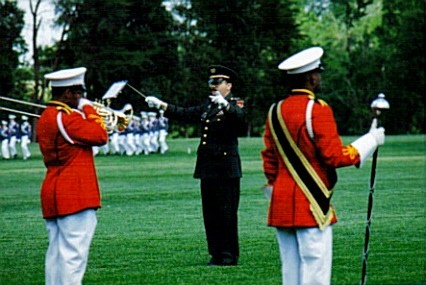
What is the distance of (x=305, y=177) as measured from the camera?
7555 mm

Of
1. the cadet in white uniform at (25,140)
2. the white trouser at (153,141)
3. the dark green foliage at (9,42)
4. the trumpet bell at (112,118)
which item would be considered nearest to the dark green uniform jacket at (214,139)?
the trumpet bell at (112,118)

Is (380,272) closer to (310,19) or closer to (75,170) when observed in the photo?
(75,170)

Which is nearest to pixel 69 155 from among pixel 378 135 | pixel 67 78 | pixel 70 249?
pixel 67 78

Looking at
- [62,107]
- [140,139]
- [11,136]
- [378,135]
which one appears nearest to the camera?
[378,135]

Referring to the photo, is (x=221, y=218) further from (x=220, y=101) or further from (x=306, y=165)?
(x=306, y=165)

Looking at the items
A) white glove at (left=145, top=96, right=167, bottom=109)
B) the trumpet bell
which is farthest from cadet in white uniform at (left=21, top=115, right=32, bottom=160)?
the trumpet bell

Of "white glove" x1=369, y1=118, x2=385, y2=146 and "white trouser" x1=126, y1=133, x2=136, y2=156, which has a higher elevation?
"white glove" x1=369, y1=118, x2=385, y2=146

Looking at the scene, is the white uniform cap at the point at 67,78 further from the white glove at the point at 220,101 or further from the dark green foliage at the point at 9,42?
the dark green foliage at the point at 9,42

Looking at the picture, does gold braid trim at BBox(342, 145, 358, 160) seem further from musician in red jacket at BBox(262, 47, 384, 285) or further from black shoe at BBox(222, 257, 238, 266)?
black shoe at BBox(222, 257, 238, 266)

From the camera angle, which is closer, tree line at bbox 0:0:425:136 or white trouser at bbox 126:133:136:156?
white trouser at bbox 126:133:136:156

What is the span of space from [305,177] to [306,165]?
0.26 feet

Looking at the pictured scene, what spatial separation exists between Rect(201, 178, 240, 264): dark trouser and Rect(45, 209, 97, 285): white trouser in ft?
10.6

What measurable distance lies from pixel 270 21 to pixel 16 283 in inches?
2814

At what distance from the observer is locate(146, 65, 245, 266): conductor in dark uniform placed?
458 inches
